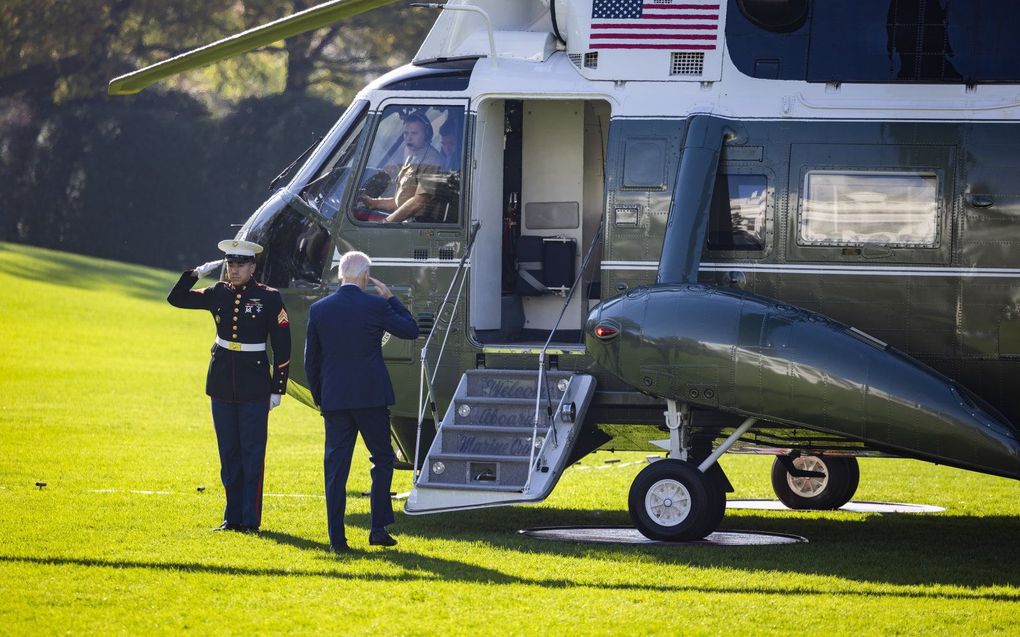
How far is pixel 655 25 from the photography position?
11.1 metres

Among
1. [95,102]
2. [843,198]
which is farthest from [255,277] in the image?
[95,102]

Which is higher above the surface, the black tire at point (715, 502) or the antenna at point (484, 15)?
the antenna at point (484, 15)

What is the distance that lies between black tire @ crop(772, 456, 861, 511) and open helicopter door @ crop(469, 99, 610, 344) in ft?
8.62

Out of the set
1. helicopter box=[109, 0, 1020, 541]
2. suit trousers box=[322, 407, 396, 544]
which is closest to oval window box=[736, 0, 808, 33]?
helicopter box=[109, 0, 1020, 541]

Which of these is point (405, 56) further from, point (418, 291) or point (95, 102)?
point (418, 291)

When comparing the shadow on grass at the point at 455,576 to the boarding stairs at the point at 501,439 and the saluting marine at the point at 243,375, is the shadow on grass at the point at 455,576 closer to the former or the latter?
the boarding stairs at the point at 501,439

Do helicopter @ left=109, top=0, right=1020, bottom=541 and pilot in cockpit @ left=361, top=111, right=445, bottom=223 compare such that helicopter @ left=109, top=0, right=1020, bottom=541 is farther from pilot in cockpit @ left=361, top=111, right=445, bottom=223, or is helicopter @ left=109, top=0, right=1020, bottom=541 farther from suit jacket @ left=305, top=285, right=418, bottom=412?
suit jacket @ left=305, top=285, right=418, bottom=412

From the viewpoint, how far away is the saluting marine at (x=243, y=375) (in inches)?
421

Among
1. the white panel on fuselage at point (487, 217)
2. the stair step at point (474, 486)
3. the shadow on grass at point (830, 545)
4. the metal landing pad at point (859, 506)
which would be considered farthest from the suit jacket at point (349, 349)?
the metal landing pad at point (859, 506)

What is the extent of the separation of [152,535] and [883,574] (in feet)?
15.7

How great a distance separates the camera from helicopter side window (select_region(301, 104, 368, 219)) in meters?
11.7

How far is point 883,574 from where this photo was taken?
9.44 meters

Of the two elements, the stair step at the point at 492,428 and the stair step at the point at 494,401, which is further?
the stair step at the point at 494,401

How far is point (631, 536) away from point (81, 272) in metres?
26.4
